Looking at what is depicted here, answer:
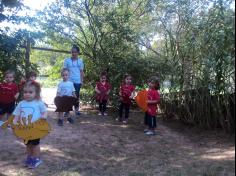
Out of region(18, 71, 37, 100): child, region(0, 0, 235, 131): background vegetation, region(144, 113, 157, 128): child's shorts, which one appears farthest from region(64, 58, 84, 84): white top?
region(144, 113, 157, 128): child's shorts

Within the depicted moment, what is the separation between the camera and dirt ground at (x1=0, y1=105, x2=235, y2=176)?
518 cm

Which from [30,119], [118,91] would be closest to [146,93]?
[118,91]

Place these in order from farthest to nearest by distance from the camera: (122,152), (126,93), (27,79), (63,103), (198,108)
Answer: (27,79), (126,93), (63,103), (198,108), (122,152)

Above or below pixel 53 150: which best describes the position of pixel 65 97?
above

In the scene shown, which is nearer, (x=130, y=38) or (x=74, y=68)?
(x=74, y=68)

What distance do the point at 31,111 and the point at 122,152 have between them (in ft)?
5.31

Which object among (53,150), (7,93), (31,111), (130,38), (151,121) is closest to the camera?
(31,111)

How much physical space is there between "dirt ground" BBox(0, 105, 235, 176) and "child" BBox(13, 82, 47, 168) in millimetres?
153

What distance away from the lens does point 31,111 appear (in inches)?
212

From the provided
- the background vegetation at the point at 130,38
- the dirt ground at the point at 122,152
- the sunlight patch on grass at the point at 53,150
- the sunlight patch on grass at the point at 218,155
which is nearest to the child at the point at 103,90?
the background vegetation at the point at 130,38

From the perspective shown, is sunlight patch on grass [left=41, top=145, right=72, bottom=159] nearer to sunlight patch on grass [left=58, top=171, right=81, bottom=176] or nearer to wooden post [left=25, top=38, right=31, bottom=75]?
sunlight patch on grass [left=58, top=171, right=81, bottom=176]

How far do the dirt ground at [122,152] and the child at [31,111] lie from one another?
0.15 metres

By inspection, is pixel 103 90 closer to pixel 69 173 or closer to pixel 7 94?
pixel 7 94

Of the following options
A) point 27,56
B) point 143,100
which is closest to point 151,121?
point 143,100
